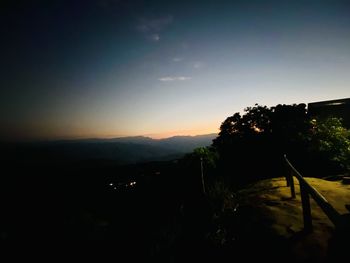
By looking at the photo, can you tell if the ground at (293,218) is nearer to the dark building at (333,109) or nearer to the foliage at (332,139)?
the foliage at (332,139)

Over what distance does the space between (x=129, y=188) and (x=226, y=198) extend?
835 cm

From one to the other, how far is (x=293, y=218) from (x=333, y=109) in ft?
50.1

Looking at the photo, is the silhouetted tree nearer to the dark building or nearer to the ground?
the dark building

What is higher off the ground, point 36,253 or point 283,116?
point 283,116

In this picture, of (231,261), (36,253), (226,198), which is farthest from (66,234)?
(231,261)

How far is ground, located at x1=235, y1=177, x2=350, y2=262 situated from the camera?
164 inches

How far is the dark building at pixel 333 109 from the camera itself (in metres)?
16.9

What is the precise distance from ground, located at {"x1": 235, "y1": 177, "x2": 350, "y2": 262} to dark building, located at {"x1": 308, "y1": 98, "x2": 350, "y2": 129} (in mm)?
10581

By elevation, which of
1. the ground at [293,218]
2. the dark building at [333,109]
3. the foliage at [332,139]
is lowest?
the ground at [293,218]

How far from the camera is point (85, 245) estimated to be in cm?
970

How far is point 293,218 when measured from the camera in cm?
571

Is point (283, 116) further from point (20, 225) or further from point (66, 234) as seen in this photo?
point (20, 225)

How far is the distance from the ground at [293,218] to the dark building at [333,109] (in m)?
10.6

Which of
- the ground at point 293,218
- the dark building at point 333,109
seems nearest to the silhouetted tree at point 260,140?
the dark building at point 333,109
